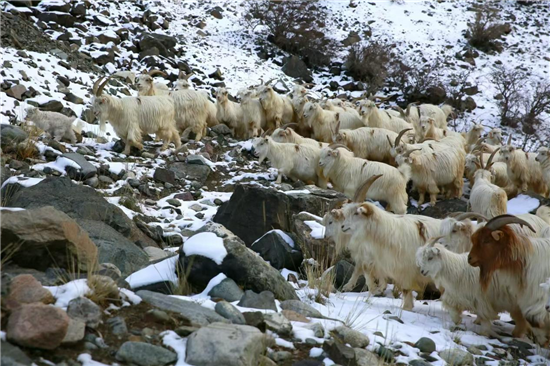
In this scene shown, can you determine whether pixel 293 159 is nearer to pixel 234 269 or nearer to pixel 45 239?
pixel 234 269

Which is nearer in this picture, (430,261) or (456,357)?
(456,357)

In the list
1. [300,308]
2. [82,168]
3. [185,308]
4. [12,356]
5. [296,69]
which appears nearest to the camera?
[12,356]

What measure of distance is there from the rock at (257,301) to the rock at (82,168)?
18.3 ft

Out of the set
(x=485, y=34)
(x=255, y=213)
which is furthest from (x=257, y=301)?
(x=485, y=34)

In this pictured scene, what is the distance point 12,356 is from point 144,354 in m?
0.72

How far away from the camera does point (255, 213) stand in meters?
8.82

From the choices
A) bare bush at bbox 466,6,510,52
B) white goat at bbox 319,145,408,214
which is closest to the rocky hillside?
white goat at bbox 319,145,408,214

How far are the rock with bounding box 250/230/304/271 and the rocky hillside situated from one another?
2cm

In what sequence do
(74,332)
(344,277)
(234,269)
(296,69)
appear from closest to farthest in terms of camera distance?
(74,332), (234,269), (344,277), (296,69)

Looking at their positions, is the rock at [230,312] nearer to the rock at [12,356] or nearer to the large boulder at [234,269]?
the large boulder at [234,269]

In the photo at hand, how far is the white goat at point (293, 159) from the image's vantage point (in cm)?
1125

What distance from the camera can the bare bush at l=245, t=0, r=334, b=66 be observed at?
24.4m

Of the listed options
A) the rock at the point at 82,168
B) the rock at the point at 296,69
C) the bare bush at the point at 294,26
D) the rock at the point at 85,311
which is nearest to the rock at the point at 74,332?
the rock at the point at 85,311

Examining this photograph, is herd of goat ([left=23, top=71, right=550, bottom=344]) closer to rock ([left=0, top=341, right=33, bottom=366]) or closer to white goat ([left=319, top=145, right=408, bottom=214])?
white goat ([left=319, top=145, right=408, bottom=214])
